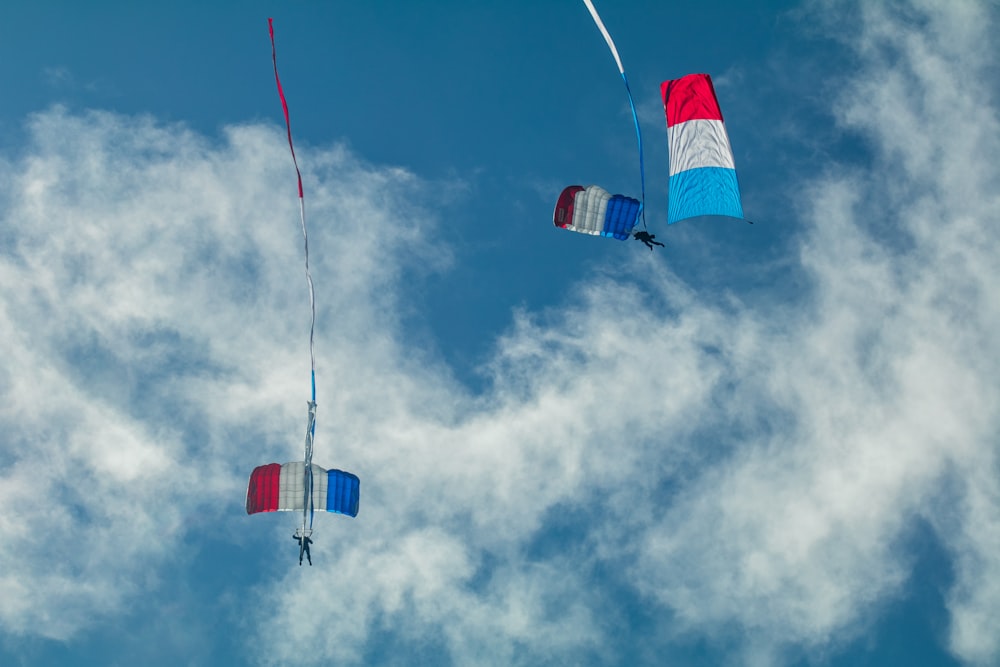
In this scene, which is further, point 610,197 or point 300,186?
point 610,197

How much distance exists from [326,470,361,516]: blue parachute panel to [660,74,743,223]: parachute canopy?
22.2 meters

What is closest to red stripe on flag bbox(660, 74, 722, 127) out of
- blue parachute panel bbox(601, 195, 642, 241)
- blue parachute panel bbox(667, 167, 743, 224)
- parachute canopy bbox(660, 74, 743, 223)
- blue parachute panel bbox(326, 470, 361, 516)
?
parachute canopy bbox(660, 74, 743, 223)

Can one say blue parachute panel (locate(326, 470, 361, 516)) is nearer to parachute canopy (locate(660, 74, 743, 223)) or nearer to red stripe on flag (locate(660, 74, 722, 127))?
Result: parachute canopy (locate(660, 74, 743, 223))

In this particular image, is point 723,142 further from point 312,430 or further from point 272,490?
point 272,490

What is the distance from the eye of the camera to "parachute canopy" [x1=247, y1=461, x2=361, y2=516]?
67.7m

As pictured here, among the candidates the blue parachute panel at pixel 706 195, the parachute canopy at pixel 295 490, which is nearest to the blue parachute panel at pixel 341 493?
the parachute canopy at pixel 295 490

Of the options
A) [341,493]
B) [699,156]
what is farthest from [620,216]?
[341,493]

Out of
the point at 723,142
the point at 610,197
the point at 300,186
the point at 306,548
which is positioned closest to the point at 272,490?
the point at 306,548

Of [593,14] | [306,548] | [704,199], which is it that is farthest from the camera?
[306,548]

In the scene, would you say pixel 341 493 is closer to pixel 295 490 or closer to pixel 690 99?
pixel 295 490

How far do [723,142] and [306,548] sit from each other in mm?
30001

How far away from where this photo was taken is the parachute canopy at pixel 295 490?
2665 inches

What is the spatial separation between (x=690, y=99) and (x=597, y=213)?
28.7ft

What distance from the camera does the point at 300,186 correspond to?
59.6 meters
